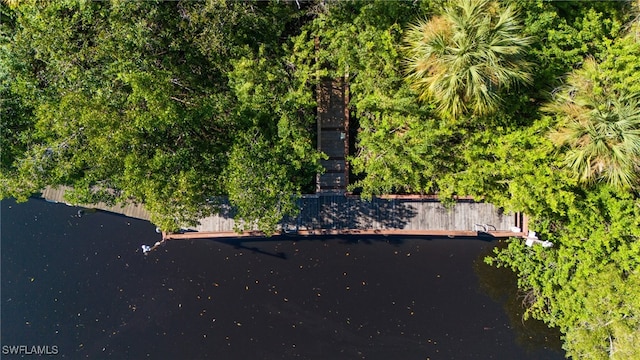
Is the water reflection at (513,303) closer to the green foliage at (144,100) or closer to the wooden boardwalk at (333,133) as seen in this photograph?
the wooden boardwalk at (333,133)

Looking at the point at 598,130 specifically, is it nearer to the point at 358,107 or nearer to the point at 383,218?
the point at 358,107

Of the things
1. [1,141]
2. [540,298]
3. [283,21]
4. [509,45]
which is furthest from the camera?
[540,298]

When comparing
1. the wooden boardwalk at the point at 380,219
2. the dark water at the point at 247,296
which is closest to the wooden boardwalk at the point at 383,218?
the wooden boardwalk at the point at 380,219

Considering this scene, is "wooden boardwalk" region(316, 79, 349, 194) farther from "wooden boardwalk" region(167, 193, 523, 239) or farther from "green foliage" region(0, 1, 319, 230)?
"green foliage" region(0, 1, 319, 230)

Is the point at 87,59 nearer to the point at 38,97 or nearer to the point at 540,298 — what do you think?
the point at 38,97

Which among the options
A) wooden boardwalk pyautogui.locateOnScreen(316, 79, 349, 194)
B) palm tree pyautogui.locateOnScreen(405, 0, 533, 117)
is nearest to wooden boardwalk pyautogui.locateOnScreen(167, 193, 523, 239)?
wooden boardwalk pyautogui.locateOnScreen(316, 79, 349, 194)

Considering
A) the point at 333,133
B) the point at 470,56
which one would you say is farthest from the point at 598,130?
the point at 333,133

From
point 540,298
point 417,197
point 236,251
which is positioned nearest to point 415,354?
point 540,298
